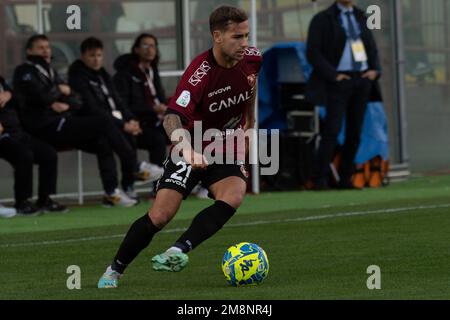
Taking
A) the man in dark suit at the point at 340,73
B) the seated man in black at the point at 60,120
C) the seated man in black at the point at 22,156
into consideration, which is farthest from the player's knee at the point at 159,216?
the man in dark suit at the point at 340,73

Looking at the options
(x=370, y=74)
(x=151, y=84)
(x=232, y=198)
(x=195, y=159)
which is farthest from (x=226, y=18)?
(x=370, y=74)

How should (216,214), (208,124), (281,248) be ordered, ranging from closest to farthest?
(216,214)
(208,124)
(281,248)

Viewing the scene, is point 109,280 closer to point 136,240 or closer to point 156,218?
point 136,240

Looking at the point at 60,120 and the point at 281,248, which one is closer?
the point at 281,248

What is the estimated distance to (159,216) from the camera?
9711 mm

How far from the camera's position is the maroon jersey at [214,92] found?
9.88 metres

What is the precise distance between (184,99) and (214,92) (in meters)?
0.24

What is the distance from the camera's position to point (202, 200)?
1794cm

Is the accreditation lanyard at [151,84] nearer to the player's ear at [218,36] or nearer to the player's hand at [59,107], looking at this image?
Answer: the player's hand at [59,107]

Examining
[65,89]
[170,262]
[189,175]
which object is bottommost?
[170,262]

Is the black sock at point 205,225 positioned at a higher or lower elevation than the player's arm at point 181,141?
lower

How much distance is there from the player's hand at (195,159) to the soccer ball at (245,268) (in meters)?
0.71

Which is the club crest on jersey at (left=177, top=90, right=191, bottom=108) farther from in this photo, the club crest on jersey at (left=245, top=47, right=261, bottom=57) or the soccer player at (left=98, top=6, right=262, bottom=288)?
the club crest on jersey at (left=245, top=47, right=261, bottom=57)
